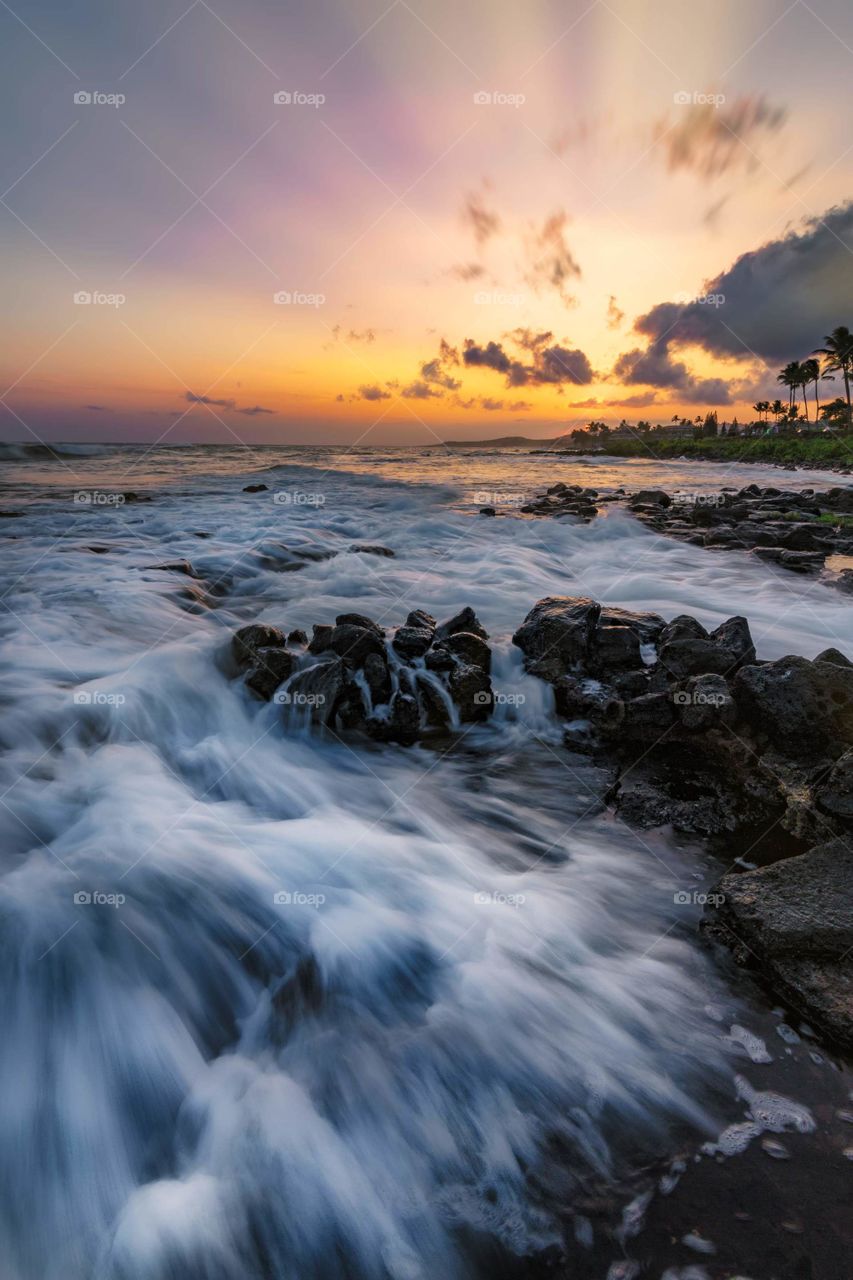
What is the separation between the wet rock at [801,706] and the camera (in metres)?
5.21

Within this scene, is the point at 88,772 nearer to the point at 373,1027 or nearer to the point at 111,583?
the point at 373,1027

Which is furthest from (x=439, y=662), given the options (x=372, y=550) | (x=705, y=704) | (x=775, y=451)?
(x=775, y=451)

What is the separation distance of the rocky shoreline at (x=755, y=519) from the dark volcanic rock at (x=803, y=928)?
32.3 feet

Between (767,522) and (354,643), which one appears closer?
(354,643)

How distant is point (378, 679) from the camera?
22.0 feet

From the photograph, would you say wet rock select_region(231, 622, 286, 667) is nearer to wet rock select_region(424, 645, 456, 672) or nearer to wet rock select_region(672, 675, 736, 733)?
wet rock select_region(424, 645, 456, 672)

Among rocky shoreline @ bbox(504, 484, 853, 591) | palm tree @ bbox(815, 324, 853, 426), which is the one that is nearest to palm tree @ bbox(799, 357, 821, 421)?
palm tree @ bbox(815, 324, 853, 426)

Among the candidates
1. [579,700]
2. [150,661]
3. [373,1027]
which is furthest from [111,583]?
[373,1027]

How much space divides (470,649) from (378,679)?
127 centimetres

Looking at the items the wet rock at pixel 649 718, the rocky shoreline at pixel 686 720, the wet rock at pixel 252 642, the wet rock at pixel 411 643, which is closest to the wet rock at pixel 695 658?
the rocky shoreline at pixel 686 720

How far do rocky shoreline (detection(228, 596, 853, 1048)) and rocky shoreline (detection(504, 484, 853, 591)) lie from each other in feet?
23.8

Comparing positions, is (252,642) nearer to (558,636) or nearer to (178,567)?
(558,636)

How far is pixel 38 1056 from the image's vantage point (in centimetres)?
319

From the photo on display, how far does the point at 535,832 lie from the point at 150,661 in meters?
5.37
